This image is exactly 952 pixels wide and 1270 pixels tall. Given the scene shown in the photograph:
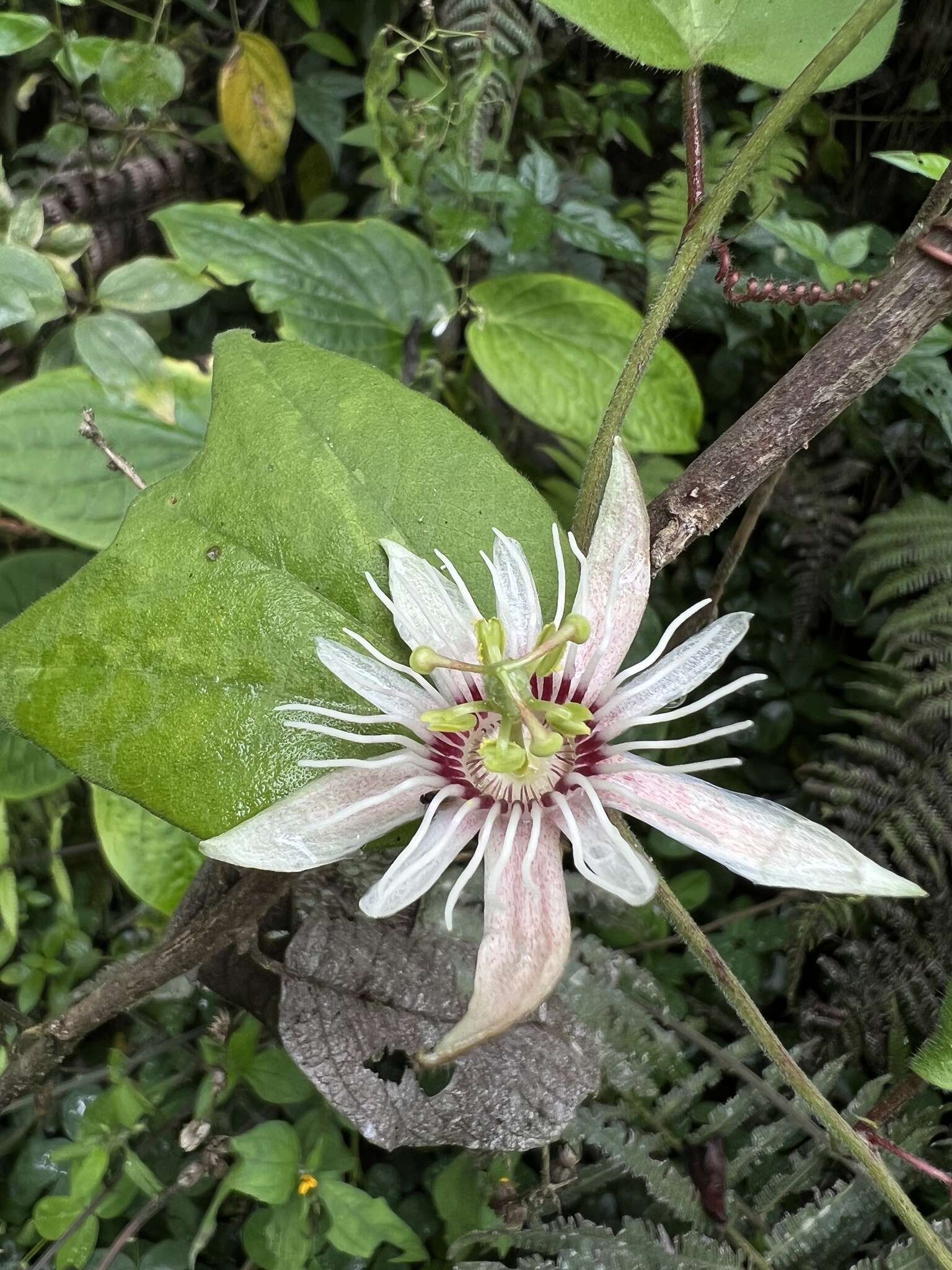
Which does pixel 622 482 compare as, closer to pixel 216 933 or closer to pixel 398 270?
pixel 216 933

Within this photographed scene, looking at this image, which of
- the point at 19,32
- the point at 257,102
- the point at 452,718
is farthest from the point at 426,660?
the point at 257,102

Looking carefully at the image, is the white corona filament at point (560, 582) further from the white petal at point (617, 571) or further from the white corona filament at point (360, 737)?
the white corona filament at point (360, 737)

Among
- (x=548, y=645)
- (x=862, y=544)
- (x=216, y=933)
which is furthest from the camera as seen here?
(x=862, y=544)

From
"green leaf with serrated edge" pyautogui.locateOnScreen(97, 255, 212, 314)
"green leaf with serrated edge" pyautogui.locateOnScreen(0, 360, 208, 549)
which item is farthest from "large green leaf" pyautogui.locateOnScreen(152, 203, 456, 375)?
"green leaf with serrated edge" pyautogui.locateOnScreen(0, 360, 208, 549)

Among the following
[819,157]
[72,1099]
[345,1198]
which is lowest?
[72,1099]

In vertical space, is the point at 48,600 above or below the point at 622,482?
below

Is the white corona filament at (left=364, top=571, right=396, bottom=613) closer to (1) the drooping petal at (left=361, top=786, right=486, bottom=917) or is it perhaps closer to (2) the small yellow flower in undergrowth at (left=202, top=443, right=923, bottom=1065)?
(2) the small yellow flower in undergrowth at (left=202, top=443, right=923, bottom=1065)

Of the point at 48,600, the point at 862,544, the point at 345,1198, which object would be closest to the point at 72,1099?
the point at 345,1198
